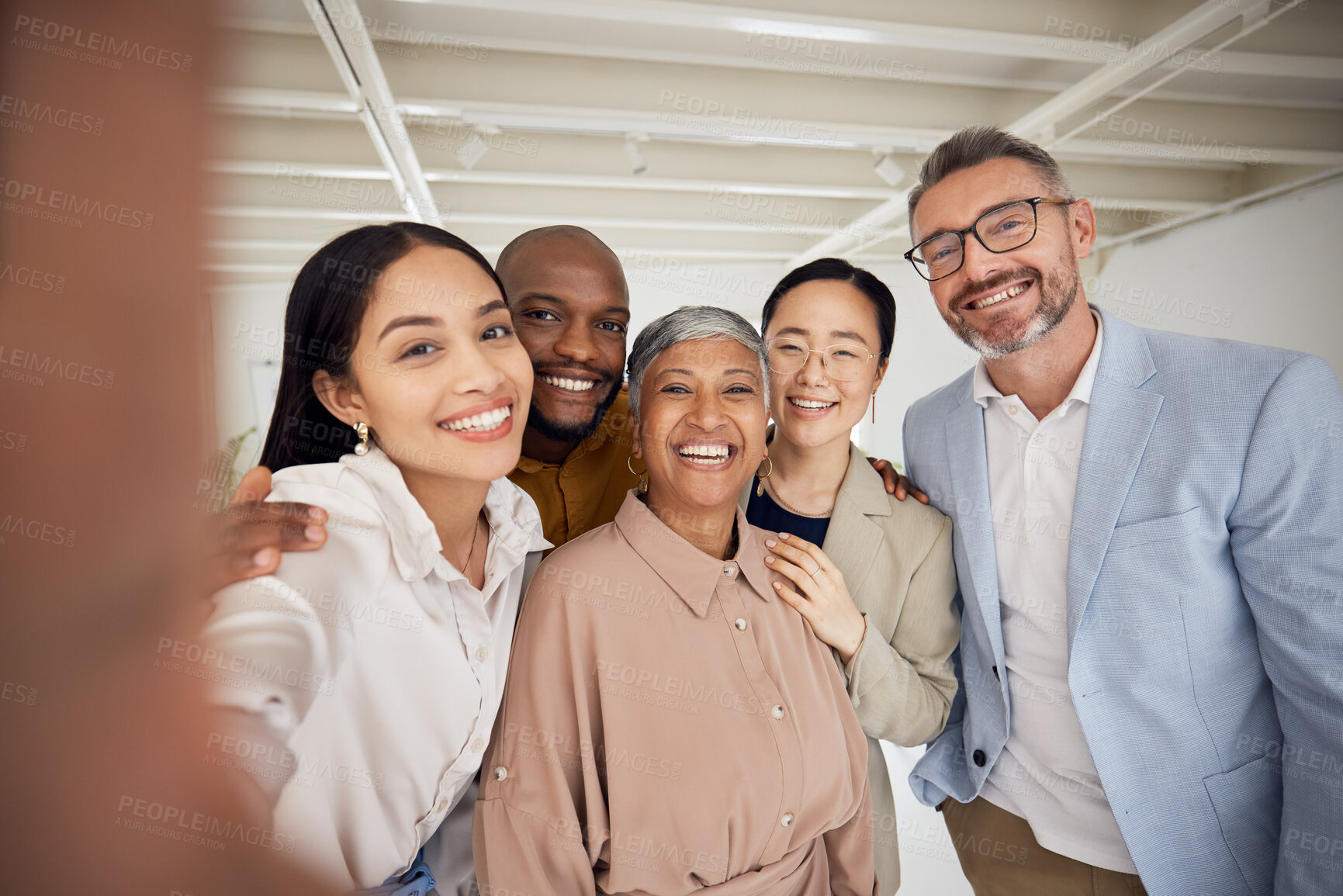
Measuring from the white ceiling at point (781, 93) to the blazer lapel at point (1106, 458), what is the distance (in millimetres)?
2965

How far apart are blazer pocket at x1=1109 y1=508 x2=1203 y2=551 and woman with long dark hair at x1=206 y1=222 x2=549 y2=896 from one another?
64.4 inches

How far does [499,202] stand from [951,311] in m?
6.21

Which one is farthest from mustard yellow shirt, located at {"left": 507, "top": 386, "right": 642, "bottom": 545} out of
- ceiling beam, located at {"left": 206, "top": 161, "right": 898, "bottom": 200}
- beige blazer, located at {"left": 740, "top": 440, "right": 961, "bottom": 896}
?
ceiling beam, located at {"left": 206, "top": 161, "right": 898, "bottom": 200}

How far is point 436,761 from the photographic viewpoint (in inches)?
54.0

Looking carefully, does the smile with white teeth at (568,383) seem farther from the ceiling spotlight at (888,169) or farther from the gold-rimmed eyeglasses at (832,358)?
the ceiling spotlight at (888,169)

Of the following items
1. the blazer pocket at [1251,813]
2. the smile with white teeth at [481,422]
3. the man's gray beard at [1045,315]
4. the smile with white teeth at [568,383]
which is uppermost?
the man's gray beard at [1045,315]

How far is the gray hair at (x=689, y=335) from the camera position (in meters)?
1.89

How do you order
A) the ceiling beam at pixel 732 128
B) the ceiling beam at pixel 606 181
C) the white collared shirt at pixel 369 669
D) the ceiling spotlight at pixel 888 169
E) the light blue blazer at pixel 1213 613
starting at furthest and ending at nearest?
the ceiling spotlight at pixel 888 169 → the ceiling beam at pixel 606 181 → the ceiling beam at pixel 732 128 → the light blue blazer at pixel 1213 613 → the white collared shirt at pixel 369 669

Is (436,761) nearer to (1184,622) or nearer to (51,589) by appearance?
(51,589)

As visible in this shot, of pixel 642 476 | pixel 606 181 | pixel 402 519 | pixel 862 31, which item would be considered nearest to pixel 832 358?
pixel 642 476

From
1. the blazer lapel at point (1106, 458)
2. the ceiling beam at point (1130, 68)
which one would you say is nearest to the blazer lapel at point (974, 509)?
the blazer lapel at point (1106, 458)

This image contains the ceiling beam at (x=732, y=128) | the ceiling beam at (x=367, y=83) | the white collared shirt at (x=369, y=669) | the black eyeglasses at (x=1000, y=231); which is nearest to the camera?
the white collared shirt at (x=369, y=669)

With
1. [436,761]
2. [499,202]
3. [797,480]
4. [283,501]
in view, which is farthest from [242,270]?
[499,202]

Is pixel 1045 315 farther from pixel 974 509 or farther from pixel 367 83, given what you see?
pixel 367 83
